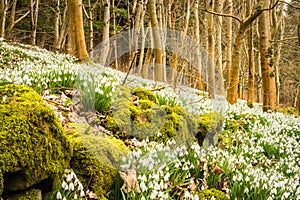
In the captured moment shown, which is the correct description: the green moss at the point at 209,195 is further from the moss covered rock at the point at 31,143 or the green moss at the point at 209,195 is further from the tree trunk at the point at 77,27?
the tree trunk at the point at 77,27

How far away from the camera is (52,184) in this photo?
2486 mm

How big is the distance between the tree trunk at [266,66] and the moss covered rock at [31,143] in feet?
29.2

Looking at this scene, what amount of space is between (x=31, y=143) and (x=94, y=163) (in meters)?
0.77

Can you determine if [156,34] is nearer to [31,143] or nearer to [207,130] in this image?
[207,130]

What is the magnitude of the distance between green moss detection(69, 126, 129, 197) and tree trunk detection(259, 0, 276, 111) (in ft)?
27.4

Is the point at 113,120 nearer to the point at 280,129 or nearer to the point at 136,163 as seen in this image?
the point at 136,163

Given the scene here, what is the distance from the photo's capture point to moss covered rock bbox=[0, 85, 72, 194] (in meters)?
2.16

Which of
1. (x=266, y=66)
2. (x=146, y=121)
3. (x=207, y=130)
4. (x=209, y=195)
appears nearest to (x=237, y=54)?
(x=266, y=66)

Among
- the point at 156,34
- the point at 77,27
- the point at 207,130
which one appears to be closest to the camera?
the point at 207,130

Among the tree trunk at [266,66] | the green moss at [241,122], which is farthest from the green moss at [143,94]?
the tree trunk at [266,66]

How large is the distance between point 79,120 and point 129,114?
757mm

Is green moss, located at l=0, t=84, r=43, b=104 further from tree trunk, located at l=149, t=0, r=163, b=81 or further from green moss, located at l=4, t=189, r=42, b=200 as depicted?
tree trunk, located at l=149, t=0, r=163, b=81

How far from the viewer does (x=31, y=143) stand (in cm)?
230

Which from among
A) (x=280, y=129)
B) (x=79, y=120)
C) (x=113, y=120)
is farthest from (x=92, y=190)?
(x=280, y=129)
